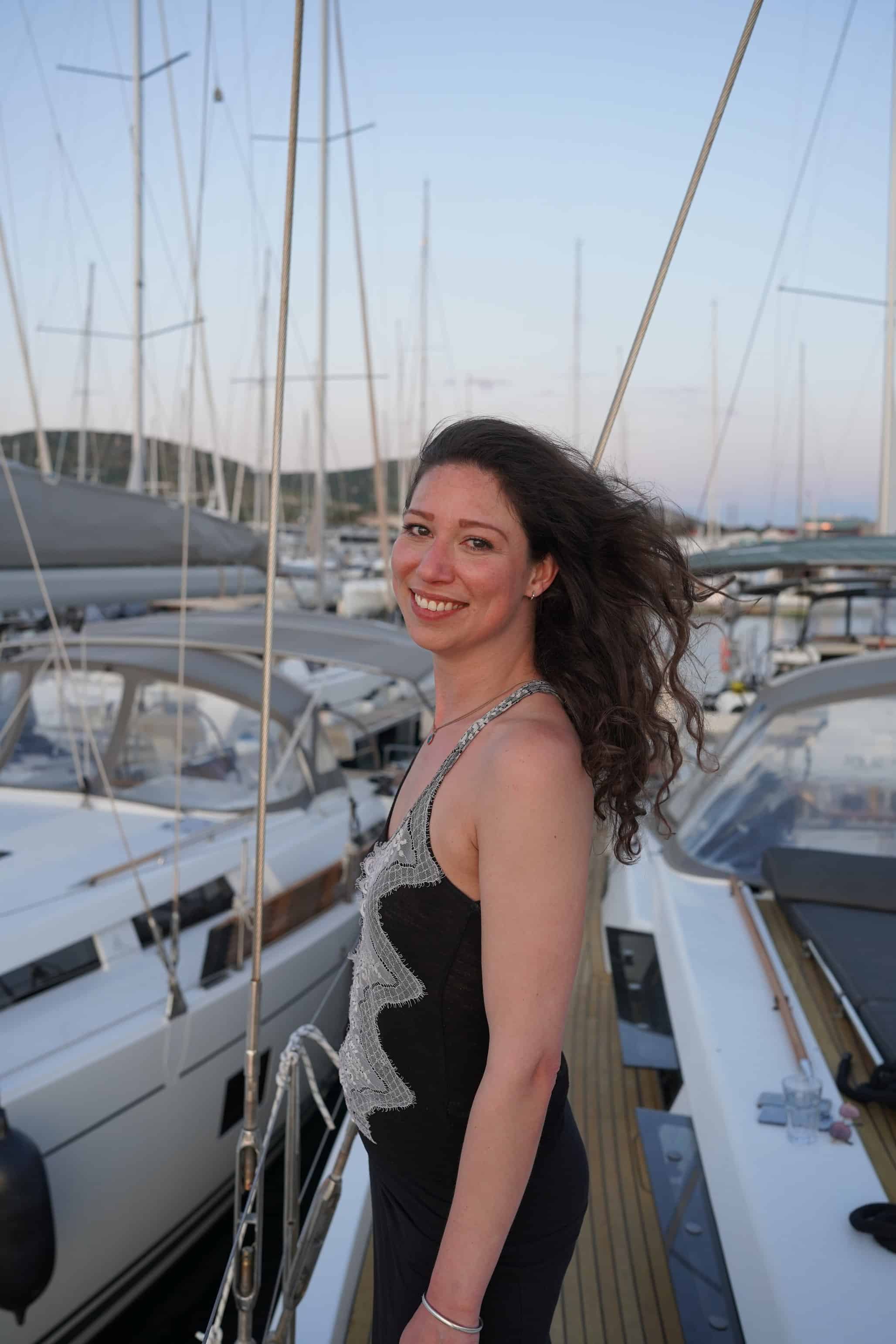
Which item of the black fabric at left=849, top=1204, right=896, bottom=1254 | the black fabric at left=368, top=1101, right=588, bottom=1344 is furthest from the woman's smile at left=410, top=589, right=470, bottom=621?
the black fabric at left=849, top=1204, right=896, bottom=1254

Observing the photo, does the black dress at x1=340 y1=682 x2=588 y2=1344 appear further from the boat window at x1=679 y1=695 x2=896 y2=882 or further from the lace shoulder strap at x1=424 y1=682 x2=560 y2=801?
the boat window at x1=679 y1=695 x2=896 y2=882

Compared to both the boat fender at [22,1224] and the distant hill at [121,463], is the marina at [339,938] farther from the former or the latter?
the distant hill at [121,463]

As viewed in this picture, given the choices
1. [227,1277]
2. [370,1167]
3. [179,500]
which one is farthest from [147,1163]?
[179,500]

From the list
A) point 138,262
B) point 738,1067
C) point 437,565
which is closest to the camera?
point 437,565

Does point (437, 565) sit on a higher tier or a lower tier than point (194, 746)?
higher

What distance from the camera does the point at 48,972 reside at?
147 inches

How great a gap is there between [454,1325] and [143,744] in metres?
4.54

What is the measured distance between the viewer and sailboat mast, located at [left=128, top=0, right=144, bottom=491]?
6.67m

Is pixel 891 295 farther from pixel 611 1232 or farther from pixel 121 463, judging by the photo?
pixel 121 463

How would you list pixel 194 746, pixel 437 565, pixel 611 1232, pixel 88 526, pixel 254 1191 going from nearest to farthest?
pixel 437 565, pixel 254 1191, pixel 611 1232, pixel 88 526, pixel 194 746

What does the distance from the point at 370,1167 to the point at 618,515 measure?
3.13ft

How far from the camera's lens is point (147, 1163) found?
372 cm

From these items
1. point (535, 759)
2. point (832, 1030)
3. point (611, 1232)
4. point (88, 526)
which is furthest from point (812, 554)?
point (88, 526)

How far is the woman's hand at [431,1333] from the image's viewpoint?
1.10m
